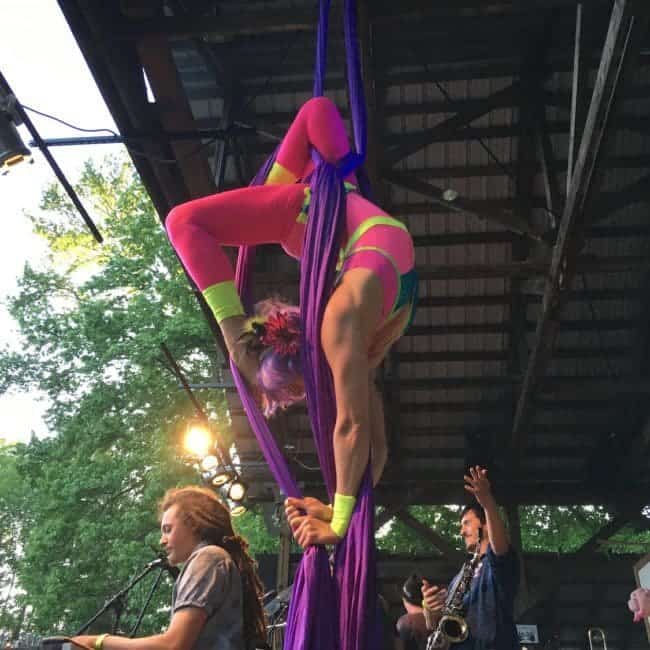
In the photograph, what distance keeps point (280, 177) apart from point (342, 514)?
0.86 m

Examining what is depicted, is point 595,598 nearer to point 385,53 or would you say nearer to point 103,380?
point 385,53

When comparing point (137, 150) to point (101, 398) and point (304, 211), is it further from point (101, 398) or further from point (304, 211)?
point (101, 398)

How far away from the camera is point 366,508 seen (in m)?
1.23

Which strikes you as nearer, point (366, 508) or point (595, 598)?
point (366, 508)

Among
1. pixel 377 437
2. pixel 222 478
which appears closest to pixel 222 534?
pixel 377 437

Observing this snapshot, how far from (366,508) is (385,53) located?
3538mm

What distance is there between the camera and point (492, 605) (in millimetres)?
2107

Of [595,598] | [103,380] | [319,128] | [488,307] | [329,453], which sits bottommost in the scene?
[329,453]

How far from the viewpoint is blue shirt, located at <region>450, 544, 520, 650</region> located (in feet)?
6.77

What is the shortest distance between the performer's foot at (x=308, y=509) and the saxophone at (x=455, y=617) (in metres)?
1.15

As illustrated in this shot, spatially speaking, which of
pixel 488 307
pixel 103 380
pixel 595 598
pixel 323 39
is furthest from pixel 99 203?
pixel 323 39

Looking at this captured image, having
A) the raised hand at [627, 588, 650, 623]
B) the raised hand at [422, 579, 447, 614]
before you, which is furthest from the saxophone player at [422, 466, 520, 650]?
the raised hand at [627, 588, 650, 623]

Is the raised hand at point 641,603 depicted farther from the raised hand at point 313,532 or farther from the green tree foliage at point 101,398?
the green tree foliage at point 101,398

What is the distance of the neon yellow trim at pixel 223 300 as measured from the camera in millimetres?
1477
